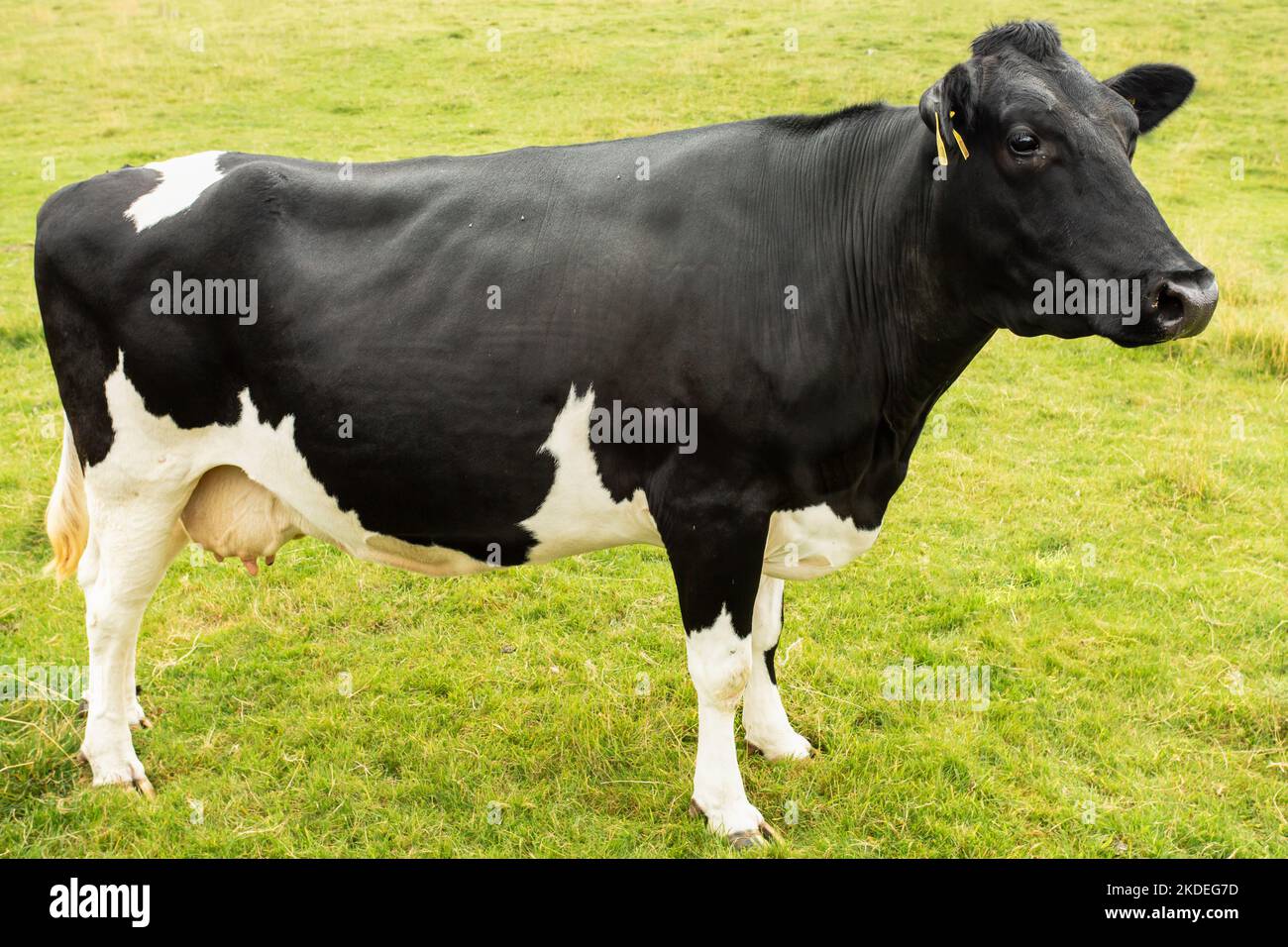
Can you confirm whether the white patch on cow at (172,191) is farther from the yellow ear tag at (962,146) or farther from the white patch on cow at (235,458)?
the yellow ear tag at (962,146)

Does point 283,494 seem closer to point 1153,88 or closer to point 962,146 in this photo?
point 962,146

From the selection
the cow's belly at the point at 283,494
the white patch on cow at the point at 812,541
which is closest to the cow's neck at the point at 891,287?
the white patch on cow at the point at 812,541

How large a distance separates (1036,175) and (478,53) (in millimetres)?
20524

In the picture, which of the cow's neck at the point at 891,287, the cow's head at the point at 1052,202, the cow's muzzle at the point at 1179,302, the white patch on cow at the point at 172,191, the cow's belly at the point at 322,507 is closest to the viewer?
the cow's muzzle at the point at 1179,302

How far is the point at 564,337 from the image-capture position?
13.4 feet

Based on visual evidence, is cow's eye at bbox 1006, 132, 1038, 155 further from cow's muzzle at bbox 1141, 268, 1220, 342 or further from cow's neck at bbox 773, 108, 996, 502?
cow's muzzle at bbox 1141, 268, 1220, 342

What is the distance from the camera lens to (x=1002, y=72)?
11.8 feet

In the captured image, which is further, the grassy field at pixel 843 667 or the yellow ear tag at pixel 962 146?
the grassy field at pixel 843 667

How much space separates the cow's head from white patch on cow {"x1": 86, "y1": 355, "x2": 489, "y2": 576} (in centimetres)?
237

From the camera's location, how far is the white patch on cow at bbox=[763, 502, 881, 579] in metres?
4.25

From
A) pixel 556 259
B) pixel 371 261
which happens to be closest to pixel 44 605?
pixel 371 261

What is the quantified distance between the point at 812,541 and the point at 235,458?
234 cm

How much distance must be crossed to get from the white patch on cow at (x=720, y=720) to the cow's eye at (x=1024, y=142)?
1929mm

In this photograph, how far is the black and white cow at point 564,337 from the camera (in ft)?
13.2
